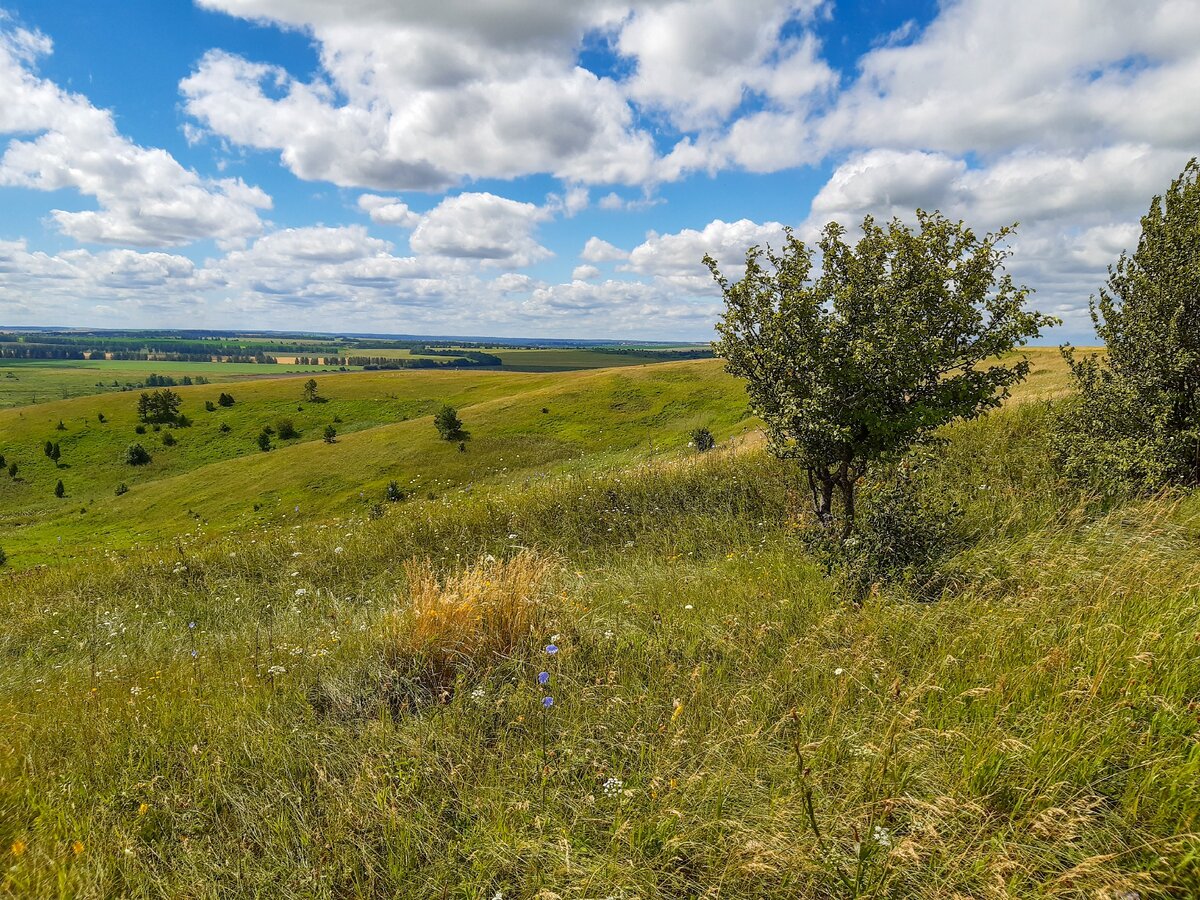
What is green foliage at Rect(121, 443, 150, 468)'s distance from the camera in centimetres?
8200

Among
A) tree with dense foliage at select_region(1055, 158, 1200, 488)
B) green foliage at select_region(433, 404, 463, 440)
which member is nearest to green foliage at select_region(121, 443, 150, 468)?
green foliage at select_region(433, 404, 463, 440)

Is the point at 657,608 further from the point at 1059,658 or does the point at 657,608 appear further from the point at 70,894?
the point at 70,894

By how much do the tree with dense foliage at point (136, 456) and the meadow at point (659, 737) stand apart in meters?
95.0

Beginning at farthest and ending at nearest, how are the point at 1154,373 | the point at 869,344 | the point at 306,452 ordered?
the point at 306,452, the point at 1154,373, the point at 869,344

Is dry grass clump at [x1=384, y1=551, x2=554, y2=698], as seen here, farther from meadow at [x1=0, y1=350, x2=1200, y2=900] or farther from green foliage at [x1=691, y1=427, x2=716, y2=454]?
green foliage at [x1=691, y1=427, x2=716, y2=454]

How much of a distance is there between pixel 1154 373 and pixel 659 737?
12043mm

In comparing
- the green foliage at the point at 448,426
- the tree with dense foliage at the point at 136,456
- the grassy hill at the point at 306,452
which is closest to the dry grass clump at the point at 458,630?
the grassy hill at the point at 306,452

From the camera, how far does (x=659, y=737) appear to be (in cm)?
382

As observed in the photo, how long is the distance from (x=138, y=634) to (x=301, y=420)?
97471 millimetres

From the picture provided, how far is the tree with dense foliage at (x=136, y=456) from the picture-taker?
8200cm

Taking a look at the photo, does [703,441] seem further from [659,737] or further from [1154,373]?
[659,737]

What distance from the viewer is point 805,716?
3.79 m

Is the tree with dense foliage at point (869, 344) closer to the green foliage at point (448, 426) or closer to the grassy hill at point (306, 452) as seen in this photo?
the grassy hill at point (306, 452)

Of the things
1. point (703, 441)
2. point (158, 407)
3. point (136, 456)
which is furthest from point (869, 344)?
point (158, 407)
